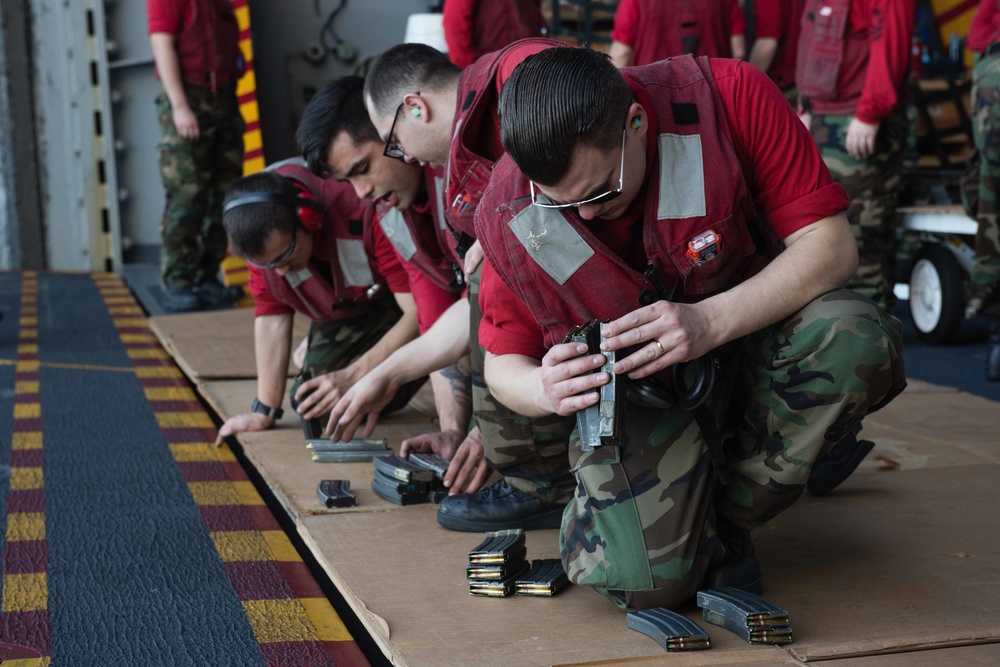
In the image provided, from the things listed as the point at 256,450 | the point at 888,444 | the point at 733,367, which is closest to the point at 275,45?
the point at 256,450

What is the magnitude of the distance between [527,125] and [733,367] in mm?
655

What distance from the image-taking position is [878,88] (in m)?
4.00

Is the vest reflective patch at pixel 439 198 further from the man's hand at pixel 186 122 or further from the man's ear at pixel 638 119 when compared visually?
the man's hand at pixel 186 122

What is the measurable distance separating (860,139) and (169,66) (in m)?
3.26

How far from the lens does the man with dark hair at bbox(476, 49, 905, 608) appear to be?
168 cm

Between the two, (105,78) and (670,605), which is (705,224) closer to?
(670,605)

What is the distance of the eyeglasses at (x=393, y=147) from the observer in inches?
96.7

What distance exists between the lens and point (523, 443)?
7.33 ft

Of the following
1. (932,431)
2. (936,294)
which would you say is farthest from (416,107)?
(936,294)

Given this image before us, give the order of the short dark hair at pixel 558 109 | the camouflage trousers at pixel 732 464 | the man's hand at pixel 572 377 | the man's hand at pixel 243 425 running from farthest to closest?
the man's hand at pixel 243 425
the camouflage trousers at pixel 732 464
the man's hand at pixel 572 377
the short dark hair at pixel 558 109

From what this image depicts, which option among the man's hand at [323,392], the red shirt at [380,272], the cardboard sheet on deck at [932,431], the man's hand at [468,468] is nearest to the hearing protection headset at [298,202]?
the red shirt at [380,272]

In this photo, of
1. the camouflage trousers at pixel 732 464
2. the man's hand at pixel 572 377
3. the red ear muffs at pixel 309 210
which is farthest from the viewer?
the red ear muffs at pixel 309 210

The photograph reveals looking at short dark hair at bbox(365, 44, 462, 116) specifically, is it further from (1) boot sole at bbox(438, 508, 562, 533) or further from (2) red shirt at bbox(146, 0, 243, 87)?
(2) red shirt at bbox(146, 0, 243, 87)

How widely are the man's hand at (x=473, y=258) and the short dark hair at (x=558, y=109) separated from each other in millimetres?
696
